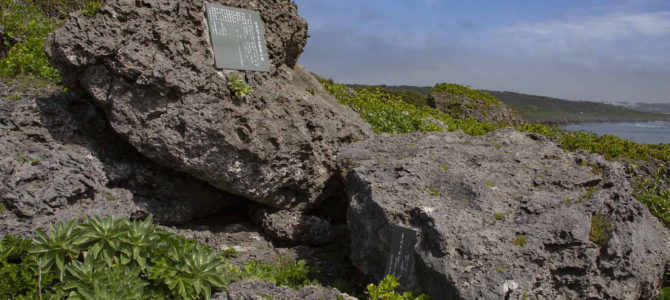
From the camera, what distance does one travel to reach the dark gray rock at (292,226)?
834 cm

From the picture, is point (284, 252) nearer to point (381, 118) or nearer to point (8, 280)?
point (8, 280)

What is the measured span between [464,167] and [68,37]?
6.02 meters

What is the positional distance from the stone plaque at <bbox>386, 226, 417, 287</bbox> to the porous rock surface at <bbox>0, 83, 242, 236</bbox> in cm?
356

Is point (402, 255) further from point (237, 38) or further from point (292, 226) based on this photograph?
point (237, 38)

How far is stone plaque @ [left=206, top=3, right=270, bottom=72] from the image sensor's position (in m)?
7.58

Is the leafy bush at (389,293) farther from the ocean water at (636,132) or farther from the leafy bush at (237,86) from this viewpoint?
the ocean water at (636,132)

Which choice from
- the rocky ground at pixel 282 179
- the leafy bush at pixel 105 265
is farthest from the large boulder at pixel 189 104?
the leafy bush at pixel 105 265

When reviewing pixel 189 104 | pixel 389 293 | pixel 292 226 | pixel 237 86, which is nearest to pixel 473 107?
pixel 292 226

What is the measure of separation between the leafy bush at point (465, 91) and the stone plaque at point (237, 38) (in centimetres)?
1147

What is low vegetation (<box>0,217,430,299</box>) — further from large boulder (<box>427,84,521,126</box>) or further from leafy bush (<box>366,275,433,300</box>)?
large boulder (<box>427,84,521,126</box>)

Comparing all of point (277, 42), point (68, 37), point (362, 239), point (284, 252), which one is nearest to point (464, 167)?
point (362, 239)

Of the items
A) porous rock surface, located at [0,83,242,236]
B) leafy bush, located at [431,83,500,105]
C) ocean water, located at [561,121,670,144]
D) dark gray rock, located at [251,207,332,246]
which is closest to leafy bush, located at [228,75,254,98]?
Answer: porous rock surface, located at [0,83,242,236]

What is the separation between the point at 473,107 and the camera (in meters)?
17.4

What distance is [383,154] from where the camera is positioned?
26.8 ft
